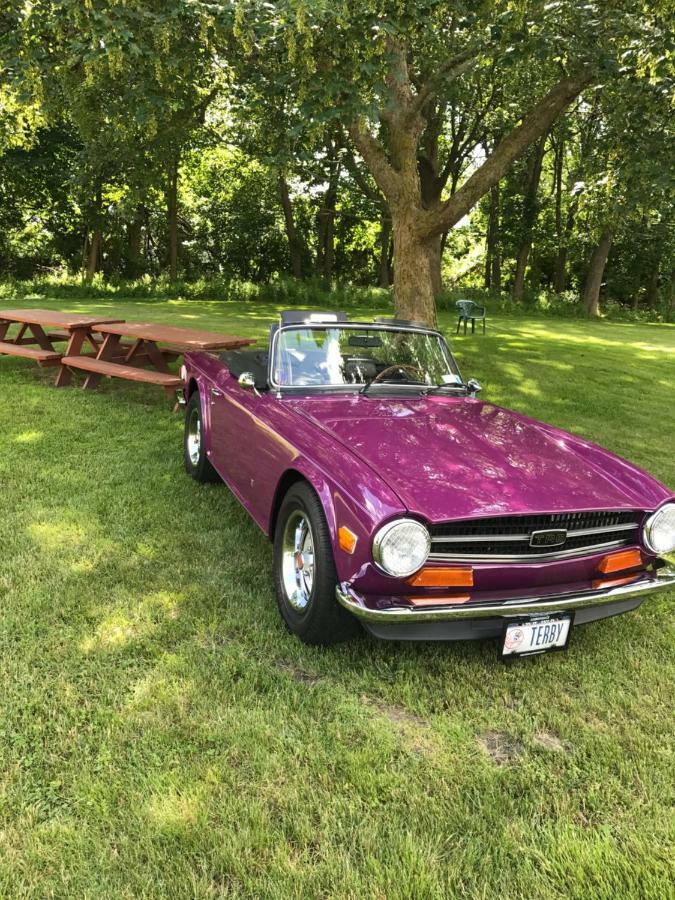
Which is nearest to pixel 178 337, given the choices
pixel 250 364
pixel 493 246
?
pixel 250 364

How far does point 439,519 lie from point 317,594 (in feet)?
2.24

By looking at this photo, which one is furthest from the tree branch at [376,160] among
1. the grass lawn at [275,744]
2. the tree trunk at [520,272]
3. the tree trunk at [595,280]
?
the tree trunk at [595,280]

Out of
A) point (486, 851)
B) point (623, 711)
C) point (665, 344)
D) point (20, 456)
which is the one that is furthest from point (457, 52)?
point (665, 344)

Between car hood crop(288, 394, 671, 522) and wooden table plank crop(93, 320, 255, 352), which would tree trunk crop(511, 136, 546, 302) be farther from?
car hood crop(288, 394, 671, 522)

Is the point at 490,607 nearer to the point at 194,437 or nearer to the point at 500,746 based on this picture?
the point at 500,746

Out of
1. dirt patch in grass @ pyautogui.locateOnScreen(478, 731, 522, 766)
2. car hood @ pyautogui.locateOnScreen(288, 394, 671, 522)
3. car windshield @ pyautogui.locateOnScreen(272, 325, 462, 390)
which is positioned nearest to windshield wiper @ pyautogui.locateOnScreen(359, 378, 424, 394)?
car windshield @ pyautogui.locateOnScreen(272, 325, 462, 390)

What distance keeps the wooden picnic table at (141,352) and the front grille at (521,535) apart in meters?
4.98

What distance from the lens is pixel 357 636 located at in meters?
3.13

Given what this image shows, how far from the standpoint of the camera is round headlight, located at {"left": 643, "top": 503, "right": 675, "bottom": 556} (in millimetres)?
2982

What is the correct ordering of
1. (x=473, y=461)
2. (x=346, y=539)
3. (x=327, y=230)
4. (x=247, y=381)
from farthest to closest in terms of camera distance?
(x=327, y=230) < (x=247, y=381) < (x=473, y=461) < (x=346, y=539)

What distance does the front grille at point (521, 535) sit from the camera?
2.65m

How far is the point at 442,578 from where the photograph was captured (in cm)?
260

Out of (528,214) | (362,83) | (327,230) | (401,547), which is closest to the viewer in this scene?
(401,547)

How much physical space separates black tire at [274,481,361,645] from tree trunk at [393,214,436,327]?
21.3 ft
